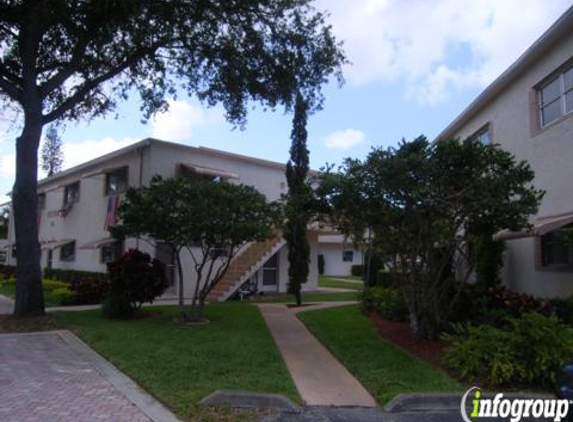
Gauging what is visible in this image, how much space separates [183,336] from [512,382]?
6053 mm

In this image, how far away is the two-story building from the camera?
19781mm

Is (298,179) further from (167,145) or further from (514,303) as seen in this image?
(514,303)

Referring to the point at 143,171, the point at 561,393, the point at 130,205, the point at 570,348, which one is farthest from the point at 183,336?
the point at 143,171

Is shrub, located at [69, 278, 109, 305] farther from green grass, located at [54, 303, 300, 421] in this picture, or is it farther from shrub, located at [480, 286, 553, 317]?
shrub, located at [480, 286, 553, 317]

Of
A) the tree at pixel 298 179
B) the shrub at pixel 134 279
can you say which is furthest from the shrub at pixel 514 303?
the shrub at pixel 134 279

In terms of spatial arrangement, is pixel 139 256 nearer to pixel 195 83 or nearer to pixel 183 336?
pixel 183 336

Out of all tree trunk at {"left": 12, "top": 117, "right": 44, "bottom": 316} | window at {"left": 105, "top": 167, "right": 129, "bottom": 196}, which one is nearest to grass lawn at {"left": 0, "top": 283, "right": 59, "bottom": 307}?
tree trunk at {"left": 12, "top": 117, "right": 44, "bottom": 316}

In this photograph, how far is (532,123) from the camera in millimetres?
12539

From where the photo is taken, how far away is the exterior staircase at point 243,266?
20094 mm

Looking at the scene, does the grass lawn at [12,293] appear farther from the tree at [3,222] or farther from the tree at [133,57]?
the tree at [3,222]

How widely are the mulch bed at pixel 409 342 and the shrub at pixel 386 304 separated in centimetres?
A: 32

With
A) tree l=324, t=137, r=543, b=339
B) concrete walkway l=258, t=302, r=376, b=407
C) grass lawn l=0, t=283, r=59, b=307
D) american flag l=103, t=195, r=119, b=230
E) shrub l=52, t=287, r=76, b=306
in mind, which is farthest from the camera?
american flag l=103, t=195, r=119, b=230

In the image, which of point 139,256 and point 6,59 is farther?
point 6,59

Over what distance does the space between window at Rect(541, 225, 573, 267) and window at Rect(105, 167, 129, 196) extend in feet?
48.6
